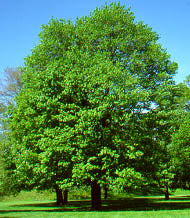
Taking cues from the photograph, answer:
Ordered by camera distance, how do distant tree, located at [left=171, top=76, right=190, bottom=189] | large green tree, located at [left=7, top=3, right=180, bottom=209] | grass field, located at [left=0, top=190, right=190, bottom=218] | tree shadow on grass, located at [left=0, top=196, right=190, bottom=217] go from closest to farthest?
grass field, located at [left=0, top=190, right=190, bottom=218] → large green tree, located at [left=7, top=3, right=180, bottom=209] → tree shadow on grass, located at [left=0, top=196, right=190, bottom=217] → distant tree, located at [left=171, top=76, right=190, bottom=189]

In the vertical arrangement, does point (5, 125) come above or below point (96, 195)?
above

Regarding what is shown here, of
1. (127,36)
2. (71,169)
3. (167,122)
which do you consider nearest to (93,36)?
(127,36)

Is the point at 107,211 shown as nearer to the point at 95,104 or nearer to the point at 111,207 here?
the point at 111,207

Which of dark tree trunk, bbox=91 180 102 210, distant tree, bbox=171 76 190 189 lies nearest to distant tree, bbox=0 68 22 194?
dark tree trunk, bbox=91 180 102 210

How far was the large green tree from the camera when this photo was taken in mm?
22719

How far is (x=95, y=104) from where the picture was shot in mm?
23484

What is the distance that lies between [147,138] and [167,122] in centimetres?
259

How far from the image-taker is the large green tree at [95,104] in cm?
2272

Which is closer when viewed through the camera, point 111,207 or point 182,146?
point 111,207

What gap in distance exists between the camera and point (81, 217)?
17953 millimetres

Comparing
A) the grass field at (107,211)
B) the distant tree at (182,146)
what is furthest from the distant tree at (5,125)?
the distant tree at (182,146)

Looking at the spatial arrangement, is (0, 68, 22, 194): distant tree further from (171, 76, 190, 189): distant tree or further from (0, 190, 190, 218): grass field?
(171, 76, 190, 189): distant tree

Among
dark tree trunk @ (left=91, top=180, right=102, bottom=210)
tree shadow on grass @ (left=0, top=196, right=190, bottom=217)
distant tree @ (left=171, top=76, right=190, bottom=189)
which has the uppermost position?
distant tree @ (left=171, top=76, right=190, bottom=189)

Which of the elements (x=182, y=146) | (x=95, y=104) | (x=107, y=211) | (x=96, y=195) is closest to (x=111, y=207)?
(x=96, y=195)
